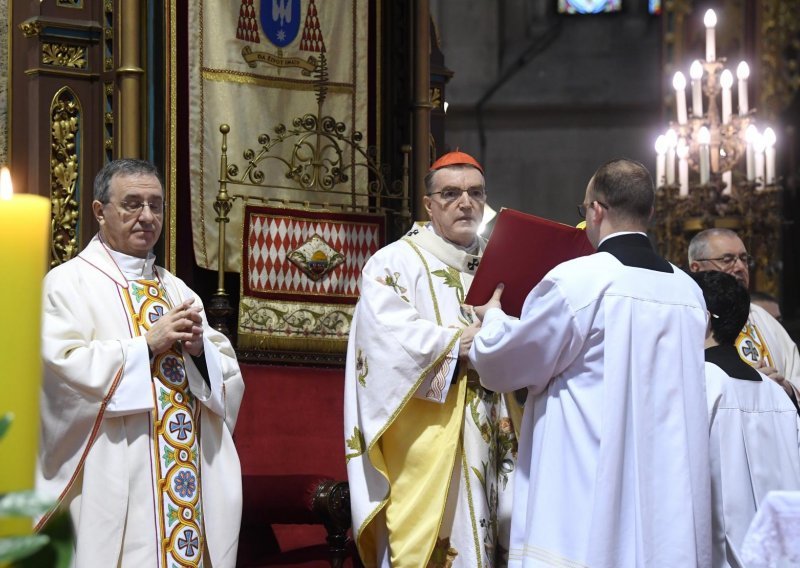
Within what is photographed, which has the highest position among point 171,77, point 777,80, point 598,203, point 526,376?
point 777,80

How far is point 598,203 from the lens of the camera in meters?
3.96

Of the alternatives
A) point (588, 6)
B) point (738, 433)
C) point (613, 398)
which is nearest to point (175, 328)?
point (613, 398)

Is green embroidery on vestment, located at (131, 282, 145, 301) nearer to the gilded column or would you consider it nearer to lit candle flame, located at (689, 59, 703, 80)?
the gilded column

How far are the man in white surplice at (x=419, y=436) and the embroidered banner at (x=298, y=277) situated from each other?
107 cm

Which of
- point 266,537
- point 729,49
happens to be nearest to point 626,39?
point 729,49

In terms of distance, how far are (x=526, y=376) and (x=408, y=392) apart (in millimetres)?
666

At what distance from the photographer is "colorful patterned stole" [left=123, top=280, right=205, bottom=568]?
13.1ft

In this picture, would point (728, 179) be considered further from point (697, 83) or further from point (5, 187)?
point (5, 187)

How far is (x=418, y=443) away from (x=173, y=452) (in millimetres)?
910

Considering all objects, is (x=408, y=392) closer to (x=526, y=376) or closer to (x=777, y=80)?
(x=526, y=376)

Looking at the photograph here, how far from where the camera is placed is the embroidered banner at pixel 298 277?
224 inches

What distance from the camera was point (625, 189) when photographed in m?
3.93

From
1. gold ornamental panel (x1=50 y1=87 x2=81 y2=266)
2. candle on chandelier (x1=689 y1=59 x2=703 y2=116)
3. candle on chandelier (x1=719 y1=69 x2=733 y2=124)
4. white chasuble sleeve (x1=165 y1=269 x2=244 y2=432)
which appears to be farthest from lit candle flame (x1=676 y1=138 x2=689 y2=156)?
white chasuble sleeve (x1=165 y1=269 x2=244 y2=432)

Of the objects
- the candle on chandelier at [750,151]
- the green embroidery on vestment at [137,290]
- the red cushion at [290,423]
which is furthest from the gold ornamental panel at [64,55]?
the candle on chandelier at [750,151]
